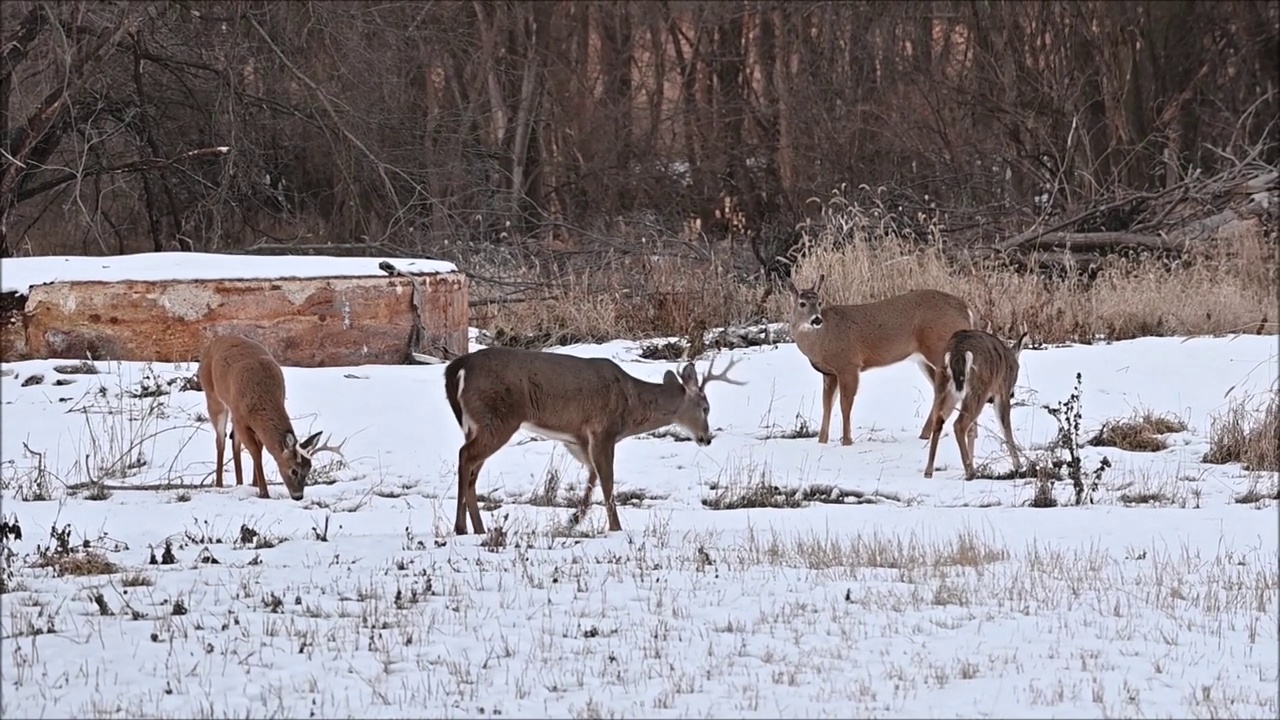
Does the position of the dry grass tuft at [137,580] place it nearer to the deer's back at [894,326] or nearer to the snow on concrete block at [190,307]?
the snow on concrete block at [190,307]

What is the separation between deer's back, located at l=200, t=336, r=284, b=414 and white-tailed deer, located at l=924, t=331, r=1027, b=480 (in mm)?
4216

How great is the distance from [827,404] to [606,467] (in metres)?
3.50

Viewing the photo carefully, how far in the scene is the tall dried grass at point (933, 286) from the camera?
15.8 m

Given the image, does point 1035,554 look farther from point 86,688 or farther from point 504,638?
point 86,688

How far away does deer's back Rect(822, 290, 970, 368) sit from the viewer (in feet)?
40.3

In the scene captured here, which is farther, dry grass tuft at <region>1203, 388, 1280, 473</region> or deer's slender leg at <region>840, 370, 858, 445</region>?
deer's slender leg at <region>840, 370, 858, 445</region>

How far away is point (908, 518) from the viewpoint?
9.41 metres

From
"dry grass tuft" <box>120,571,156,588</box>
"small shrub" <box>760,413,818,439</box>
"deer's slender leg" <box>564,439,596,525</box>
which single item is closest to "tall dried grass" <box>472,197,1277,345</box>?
"small shrub" <box>760,413,818,439</box>

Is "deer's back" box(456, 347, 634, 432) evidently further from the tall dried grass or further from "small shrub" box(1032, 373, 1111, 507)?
the tall dried grass

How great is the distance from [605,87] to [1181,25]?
9562 mm

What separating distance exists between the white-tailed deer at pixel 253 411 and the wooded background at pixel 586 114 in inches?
242

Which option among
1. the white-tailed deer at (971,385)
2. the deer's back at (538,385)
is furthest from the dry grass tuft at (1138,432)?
the deer's back at (538,385)

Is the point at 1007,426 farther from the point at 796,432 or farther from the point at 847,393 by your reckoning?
the point at 796,432

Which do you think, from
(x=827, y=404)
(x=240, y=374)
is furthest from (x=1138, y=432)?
(x=240, y=374)
